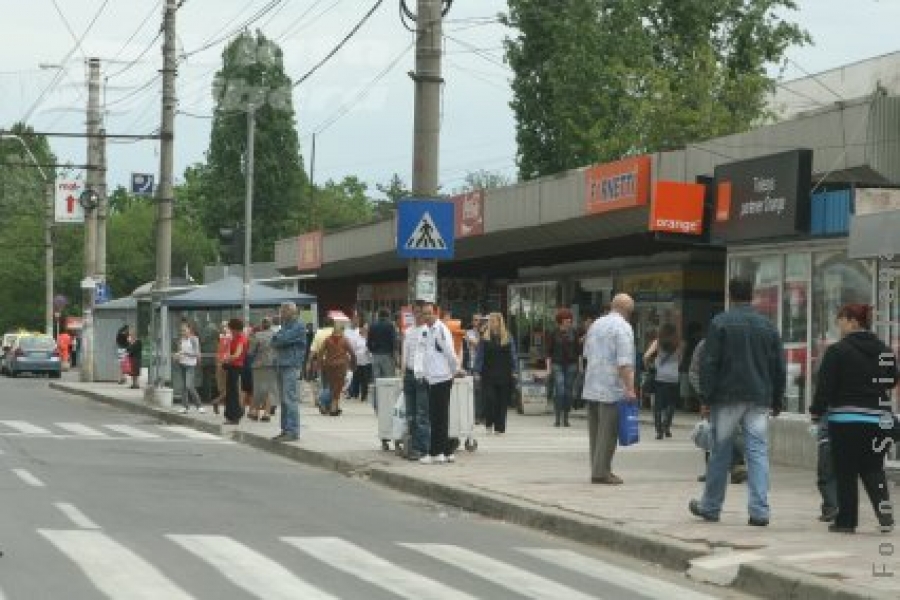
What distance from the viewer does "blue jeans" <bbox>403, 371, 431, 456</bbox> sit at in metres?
18.7

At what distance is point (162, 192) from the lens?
34.3 metres

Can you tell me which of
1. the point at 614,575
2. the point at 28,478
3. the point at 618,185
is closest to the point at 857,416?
the point at 614,575

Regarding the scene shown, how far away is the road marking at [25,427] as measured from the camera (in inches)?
958

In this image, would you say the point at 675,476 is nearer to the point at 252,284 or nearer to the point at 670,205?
the point at 670,205

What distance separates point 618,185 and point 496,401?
5013 millimetres

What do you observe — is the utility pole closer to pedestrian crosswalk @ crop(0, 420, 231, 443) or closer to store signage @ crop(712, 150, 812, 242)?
pedestrian crosswalk @ crop(0, 420, 231, 443)

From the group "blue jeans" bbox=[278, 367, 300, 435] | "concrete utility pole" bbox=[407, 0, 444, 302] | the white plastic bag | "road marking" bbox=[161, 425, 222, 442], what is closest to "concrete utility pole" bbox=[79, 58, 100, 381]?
"road marking" bbox=[161, 425, 222, 442]

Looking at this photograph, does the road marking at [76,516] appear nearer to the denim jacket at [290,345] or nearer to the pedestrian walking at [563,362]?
the denim jacket at [290,345]

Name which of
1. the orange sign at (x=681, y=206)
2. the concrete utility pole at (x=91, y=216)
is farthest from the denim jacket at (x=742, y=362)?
the concrete utility pole at (x=91, y=216)

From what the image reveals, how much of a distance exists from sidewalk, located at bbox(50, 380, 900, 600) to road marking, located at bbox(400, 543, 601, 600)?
44.2 inches

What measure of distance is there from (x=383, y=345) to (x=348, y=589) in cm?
1888

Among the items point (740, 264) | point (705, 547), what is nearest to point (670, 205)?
point (740, 264)

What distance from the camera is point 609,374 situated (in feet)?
51.8

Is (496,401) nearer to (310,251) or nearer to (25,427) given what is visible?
(25,427)
